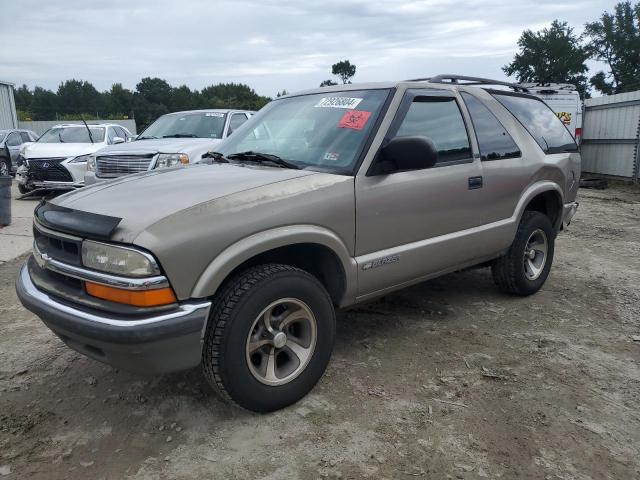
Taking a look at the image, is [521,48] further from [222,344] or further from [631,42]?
[222,344]

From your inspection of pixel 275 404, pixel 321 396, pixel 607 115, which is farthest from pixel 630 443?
pixel 607 115

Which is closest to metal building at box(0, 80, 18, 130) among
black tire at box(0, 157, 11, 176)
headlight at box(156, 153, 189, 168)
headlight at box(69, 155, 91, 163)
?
black tire at box(0, 157, 11, 176)

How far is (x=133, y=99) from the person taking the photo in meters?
81.9

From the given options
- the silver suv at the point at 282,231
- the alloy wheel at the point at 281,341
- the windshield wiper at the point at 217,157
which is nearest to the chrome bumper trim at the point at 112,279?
the silver suv at the point at 282,231

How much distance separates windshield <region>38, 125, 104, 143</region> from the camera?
12.2m

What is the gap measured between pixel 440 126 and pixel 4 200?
712 cm

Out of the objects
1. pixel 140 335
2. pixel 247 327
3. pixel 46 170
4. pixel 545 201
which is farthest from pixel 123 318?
pixel 46 170

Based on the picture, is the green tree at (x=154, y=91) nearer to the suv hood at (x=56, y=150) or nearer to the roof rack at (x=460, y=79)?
the suv hood at (x=56, y=150)

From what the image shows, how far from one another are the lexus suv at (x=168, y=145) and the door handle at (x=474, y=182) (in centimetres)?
420

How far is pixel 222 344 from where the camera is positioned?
8.38 feet

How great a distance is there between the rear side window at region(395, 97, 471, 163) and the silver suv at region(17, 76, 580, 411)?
0.01 meters

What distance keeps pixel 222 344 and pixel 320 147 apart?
1456 mm

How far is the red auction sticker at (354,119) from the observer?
3340 millimetres

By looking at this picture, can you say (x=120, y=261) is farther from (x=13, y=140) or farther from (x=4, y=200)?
(x=13, y=140)
